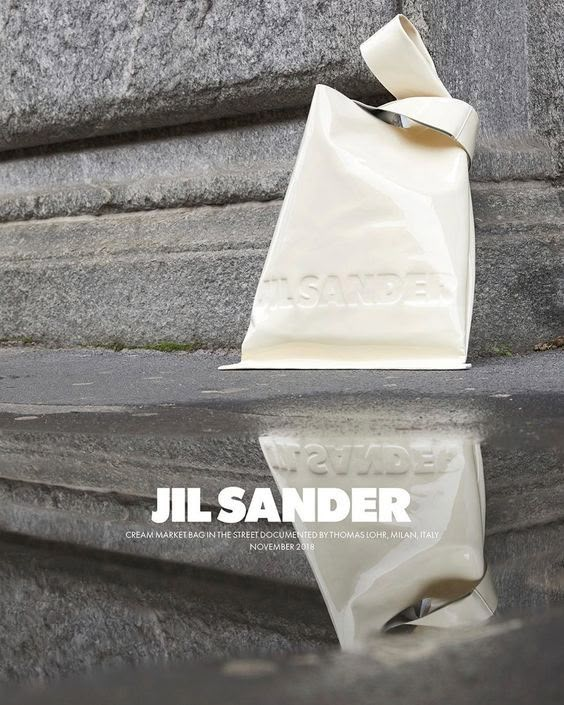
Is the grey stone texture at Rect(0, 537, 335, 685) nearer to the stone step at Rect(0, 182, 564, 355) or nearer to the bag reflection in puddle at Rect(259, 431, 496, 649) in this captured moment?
the bag reflection in puddle at Rect(259, 431, 496, 649)

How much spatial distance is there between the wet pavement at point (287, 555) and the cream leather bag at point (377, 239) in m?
0.32

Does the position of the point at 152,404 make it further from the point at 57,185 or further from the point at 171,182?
the point at 57,185

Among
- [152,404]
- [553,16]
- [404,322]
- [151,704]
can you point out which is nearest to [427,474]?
[151,704]

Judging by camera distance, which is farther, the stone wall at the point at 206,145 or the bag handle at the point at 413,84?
the stone wall at the point at 206,145

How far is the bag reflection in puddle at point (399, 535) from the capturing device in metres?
0.77

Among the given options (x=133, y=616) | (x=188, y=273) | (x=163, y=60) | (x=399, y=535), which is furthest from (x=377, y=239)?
(x=133, y=616)

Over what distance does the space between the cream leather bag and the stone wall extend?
329mm

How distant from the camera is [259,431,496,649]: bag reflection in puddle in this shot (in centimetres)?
77

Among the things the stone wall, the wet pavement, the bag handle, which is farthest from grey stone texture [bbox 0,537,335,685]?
the stone wall

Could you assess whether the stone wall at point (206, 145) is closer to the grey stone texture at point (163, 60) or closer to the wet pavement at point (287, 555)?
the grey stone texture at point (163, 60)

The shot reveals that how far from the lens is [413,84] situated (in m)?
2.32

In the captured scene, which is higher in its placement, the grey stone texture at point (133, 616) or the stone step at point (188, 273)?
the grey stone texture at point (133, 616)

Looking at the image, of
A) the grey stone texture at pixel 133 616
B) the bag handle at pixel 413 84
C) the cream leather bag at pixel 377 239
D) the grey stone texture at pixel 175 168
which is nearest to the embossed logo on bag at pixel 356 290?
the cream leather bag at pixel 377 239

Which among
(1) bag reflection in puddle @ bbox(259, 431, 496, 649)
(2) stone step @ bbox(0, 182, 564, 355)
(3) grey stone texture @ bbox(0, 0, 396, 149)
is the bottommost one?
(2) stone step @ bbox(0, 182, 564, 355)
